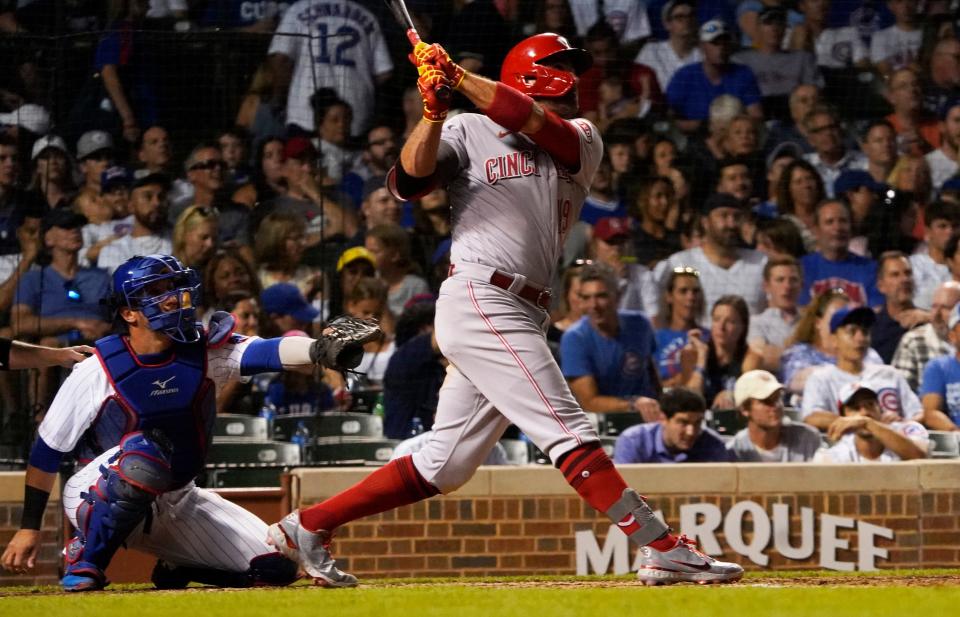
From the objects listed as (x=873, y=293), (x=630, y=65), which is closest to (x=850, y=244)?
(x=873, y=293)

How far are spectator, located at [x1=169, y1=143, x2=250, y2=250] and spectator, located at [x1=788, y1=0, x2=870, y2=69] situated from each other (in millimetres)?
4166

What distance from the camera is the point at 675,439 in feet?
22.9

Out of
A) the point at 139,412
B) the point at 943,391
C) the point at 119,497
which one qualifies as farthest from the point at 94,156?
the point at 943,391

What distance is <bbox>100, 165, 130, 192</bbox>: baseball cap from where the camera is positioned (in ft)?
26.7

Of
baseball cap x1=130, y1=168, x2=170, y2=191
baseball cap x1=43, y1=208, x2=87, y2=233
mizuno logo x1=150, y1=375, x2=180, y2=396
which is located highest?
baseball cap x1=130, y1=168, x2=170, y2=191

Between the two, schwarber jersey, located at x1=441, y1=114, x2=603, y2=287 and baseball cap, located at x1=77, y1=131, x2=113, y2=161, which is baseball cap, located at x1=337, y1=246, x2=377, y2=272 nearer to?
baseball cap, located at x1=77, y1=131, x2=113, y2=161

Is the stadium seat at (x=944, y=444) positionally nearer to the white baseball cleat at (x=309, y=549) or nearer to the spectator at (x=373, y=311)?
the spectator at (x=373, y=311)

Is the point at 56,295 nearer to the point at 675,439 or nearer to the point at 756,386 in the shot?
the point at 675,439

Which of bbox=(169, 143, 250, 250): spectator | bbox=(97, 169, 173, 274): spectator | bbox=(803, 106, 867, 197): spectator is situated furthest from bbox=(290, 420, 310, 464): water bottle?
bbox=(803, 106, 867, 197): spectator

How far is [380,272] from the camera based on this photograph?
8.23 meters

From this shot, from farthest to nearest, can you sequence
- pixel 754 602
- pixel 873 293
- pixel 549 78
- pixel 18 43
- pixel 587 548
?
1. pixel 873 293
2. pixel 18 43
3. pixel 587 548
4. pixel 549 78
5. pixel 754 602

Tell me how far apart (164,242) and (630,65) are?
351cm

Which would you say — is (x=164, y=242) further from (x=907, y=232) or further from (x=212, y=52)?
(x=907, y=232)

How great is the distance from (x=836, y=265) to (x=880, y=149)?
3.61 feet
